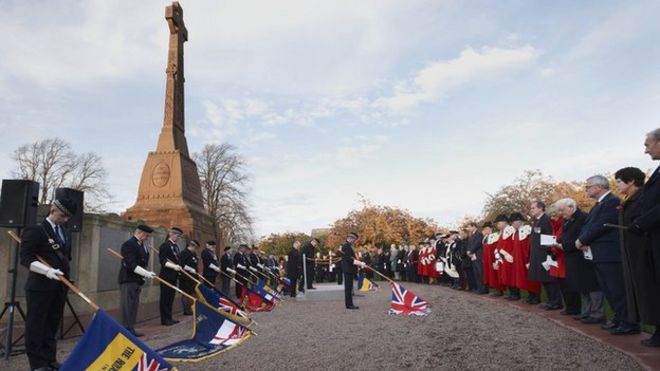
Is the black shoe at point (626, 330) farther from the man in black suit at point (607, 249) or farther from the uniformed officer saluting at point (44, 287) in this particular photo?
the uniformed officer saluting at point (44, 287)

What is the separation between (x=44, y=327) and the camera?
17.5 feet

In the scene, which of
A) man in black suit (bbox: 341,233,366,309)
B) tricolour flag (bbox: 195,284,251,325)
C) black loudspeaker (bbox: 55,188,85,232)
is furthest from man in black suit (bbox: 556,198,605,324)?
black loudspeaker (bbox: 55,188,85,232)

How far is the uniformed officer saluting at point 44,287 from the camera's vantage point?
203 inches

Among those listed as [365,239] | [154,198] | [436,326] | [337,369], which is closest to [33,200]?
[337,369]

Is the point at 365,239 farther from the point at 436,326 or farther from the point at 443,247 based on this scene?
the point at 436,326

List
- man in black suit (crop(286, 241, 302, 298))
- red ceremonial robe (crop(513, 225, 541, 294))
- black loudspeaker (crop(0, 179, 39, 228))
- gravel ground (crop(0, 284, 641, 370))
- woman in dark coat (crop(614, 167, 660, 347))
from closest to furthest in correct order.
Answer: woman in dark coat (crop(614, 167, 660, 347)) → gravel ground (crop(0, 284, 641, 370)) → black loudspeaker (crop(0, 179, 39, 228)) → red ceremonial robe (crop(513, 225, 541, 294)) → man in black suit (crop(286, 241, 302, 298))

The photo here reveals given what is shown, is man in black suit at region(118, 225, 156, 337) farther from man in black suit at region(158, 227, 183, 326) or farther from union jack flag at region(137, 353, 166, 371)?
union jack flag at region(137, 353, 166, 371)

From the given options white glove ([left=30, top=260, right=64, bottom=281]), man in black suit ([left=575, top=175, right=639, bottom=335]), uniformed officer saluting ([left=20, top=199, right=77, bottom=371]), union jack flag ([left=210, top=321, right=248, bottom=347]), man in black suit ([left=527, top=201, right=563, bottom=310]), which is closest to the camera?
white glove ([left=30, top=260, right=64, bottom=281])

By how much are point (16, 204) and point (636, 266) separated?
27.3ft

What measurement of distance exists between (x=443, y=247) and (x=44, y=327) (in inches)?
588

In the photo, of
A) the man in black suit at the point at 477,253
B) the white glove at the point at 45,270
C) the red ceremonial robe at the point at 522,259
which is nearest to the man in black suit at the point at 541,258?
the red ceremonial robe at the point at 522,259

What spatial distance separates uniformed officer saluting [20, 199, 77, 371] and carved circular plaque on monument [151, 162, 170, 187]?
1224cm

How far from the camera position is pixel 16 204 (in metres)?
6.88

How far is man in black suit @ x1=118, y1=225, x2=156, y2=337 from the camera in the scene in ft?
27.3
